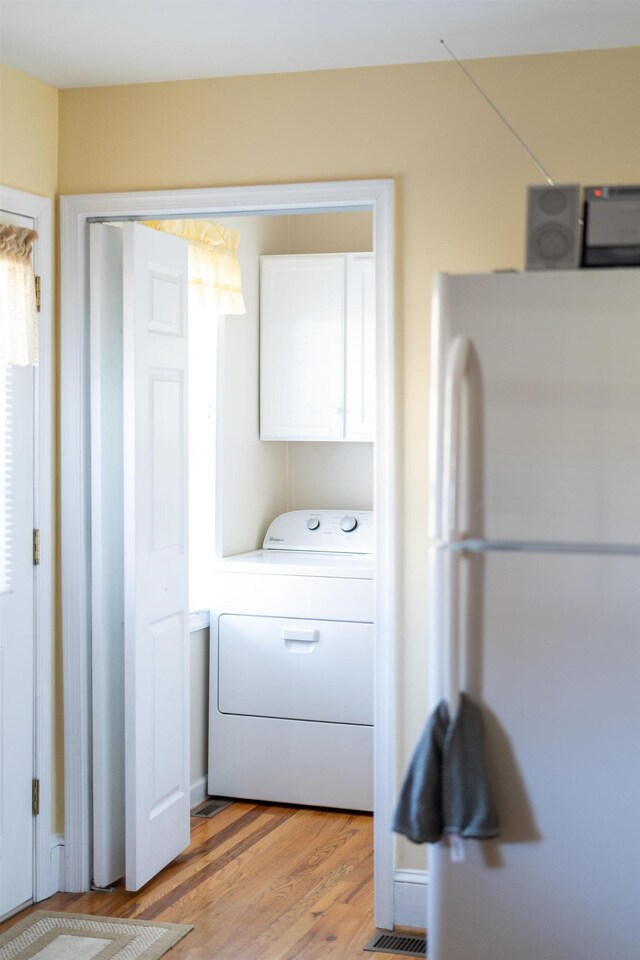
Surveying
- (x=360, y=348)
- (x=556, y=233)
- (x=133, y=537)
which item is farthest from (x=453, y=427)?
(x=360, y=348)

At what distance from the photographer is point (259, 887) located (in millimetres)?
3449

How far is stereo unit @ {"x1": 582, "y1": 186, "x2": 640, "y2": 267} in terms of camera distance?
2.20m

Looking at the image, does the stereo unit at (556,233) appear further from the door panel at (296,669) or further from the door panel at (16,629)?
the door panel at (296,669)

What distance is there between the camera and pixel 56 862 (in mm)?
3385

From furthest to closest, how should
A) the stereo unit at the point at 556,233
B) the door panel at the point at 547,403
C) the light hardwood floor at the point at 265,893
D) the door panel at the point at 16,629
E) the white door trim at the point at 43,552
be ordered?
the white door trim at the point at 43,552, the door panel at the point at 16,629, the light hardwood floor at the point at 265,893, the stereo unit at the point at 556,233, the door panel at the point at 547,403

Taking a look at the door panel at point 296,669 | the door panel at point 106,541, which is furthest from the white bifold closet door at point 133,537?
the door panel at point 296,669

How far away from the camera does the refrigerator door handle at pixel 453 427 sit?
207 centimetres

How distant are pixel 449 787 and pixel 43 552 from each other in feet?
5.62

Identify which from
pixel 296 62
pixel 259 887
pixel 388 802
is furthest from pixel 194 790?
pixel 296 62

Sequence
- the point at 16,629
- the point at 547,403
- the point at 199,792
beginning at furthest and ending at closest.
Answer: the point at 199,792
the point at 16,629
the point at 547,403

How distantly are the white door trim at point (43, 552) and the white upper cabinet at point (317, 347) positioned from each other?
151cm

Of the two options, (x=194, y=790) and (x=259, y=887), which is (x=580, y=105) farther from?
(x=194, y=790)

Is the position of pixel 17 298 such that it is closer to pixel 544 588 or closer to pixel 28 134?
pixel 28 134

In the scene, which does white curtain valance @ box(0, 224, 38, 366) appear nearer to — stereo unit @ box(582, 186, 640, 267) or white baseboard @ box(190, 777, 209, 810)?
stereo unit @ box(582, 186, 640, 267)
